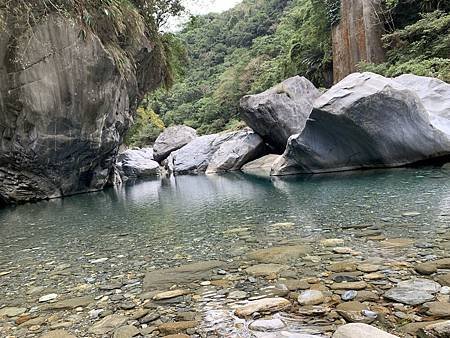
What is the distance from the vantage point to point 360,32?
1303cm

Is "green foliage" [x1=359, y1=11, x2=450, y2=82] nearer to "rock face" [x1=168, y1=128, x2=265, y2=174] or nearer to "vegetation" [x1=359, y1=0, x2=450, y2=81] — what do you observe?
"vegetation" [x1=359, y1=0, x2=450, y2=81]

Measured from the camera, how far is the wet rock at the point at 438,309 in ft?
5.15

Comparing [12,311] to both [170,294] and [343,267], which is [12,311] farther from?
[343,267]

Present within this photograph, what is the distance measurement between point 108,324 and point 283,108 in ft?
39.0

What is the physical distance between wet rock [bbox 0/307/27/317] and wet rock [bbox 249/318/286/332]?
1368 mm

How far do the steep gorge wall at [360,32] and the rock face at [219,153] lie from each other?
455cm

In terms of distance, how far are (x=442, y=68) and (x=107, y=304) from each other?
1054 centimetres

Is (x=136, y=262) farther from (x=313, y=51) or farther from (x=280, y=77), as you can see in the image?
(x=280, y=77)

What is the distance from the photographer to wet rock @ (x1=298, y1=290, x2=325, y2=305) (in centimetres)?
186

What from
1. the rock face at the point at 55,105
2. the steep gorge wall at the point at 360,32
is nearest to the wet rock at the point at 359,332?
the rock face at the point at 55,105

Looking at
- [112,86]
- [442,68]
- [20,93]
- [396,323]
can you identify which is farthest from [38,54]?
[442,68]

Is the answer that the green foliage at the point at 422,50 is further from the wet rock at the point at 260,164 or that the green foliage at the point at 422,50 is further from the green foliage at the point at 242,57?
the wet rock at the point at 260,164

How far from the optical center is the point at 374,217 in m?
3.68

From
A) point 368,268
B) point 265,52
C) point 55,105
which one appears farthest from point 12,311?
point 265,52
